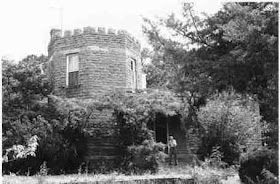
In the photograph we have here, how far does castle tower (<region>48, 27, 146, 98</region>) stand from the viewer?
1650cm

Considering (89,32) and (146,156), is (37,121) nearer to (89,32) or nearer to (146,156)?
(146,156)

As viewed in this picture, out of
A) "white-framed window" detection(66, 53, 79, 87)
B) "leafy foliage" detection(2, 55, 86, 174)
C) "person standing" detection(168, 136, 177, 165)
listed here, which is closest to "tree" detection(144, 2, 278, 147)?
"leafy foliage" detection(2, 55, 86, 174)

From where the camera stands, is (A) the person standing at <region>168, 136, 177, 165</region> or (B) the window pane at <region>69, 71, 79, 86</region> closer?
(A) the person standing at <region>168, 136, 177, 165</region>

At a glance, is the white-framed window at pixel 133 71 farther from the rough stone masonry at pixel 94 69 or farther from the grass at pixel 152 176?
the grass at pixel 152 176

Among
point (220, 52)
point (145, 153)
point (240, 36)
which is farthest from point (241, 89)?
point (145, 153)

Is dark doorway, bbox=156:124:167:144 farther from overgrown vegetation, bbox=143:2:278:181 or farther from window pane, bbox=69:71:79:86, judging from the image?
overgrown vegetation, bbox=143:2:278:181

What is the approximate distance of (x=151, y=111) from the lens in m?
15.3

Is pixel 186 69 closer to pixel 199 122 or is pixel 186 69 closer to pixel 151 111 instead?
pixel 151 111

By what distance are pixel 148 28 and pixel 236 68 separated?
2.08 metres

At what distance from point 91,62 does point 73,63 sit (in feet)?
2.91

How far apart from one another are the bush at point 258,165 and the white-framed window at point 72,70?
9162mm

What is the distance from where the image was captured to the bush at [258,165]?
7952 mm

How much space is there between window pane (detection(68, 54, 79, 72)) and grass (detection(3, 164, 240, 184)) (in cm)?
490

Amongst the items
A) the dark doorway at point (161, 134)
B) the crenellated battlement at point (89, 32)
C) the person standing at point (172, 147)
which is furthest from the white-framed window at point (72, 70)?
the person standing at point (172, 147)
